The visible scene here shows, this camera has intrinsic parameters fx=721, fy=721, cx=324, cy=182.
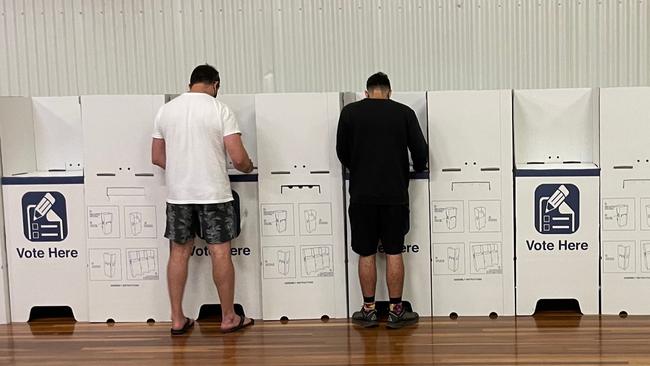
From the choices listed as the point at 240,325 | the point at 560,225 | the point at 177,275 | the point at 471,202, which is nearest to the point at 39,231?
the point at 177,275

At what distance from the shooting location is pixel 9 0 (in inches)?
228

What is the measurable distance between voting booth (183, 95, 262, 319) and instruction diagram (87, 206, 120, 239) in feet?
1.66

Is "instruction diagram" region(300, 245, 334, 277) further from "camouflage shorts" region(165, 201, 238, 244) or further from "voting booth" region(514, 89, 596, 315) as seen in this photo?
"voting booth" region(514, 89, 596, 315)

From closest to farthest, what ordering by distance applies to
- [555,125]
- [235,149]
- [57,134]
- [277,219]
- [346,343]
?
[346,343] < [235,149] < [277,219] < [555,125] < [57,134]

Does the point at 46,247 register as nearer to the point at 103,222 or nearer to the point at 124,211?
the point at 103,222

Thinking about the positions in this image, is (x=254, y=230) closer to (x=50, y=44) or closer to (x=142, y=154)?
(x=142, y=154)

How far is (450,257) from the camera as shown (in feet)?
14.2

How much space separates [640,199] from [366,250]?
1638mm

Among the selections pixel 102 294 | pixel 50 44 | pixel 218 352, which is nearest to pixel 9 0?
pixel 50 44

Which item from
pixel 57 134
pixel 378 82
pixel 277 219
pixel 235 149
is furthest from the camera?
pixel 57 134

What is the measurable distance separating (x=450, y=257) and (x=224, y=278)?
53.0 inches

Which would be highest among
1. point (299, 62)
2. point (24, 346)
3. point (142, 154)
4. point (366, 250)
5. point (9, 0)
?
point (9, 0)

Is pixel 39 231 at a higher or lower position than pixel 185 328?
higher

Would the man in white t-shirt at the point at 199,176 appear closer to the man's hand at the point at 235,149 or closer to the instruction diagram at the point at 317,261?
the man's hand at the point at 235,149
